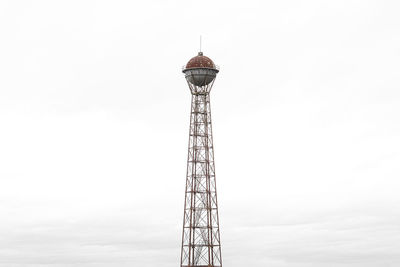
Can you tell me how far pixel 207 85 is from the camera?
193125mm

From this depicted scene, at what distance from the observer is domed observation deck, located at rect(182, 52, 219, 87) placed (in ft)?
629

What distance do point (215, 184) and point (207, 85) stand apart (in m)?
14.6

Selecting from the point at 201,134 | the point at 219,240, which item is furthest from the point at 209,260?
the point at 201,134

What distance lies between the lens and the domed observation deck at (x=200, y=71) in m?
192

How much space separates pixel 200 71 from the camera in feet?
629

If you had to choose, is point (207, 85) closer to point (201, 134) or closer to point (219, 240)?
point (201, 134)

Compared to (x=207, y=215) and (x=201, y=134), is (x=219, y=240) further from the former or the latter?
(x=201, y=134)

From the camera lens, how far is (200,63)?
192125 mm

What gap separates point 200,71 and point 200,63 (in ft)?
4.24

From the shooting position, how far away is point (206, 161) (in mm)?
191500

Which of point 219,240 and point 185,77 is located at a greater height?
point 185,77

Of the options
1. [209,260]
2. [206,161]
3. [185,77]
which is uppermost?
[185,77]

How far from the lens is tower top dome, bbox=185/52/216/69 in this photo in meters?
192

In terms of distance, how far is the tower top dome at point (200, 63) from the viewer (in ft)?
630
